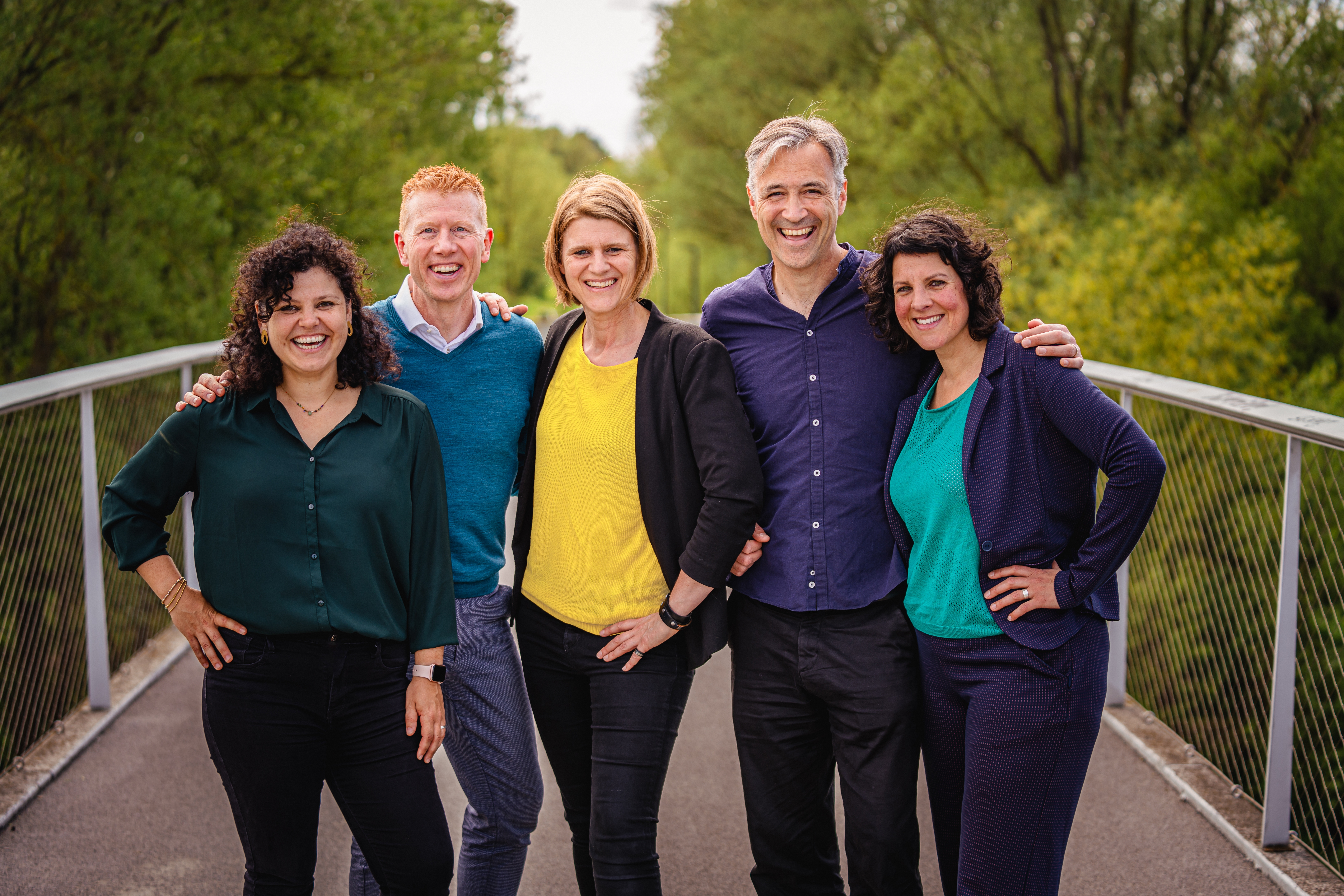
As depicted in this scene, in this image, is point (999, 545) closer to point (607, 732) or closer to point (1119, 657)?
point (607, 732)

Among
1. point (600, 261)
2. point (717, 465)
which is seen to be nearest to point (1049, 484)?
point (717, 465)

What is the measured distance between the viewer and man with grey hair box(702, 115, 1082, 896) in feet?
8.15

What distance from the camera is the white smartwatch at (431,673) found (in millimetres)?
2318

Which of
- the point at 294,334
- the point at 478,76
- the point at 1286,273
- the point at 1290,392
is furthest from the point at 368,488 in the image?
the point at 478,76

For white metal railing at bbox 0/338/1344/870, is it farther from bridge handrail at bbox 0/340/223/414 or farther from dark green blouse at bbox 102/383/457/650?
dark green blouse at bbox 102/383/457/650

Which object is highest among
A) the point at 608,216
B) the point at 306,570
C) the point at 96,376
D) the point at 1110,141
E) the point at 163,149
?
the point at 1110,141

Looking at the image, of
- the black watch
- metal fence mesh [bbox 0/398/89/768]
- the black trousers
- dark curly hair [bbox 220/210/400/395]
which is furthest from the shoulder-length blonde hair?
metal fence mesh [bbox 0/398/89/768]

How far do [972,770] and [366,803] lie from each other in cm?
129

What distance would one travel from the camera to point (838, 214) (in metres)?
2.88

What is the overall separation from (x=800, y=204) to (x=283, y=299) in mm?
1216

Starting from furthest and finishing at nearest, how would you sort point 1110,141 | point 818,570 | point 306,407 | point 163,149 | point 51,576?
point 1110,141
point 163,149
point 51,576
point 818,570
point 306,407

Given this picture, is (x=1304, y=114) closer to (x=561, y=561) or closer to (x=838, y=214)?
(x=838, y=214)

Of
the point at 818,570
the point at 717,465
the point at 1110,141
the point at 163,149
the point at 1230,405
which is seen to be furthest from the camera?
the point at 1110,141

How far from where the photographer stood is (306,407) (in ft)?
7.52
